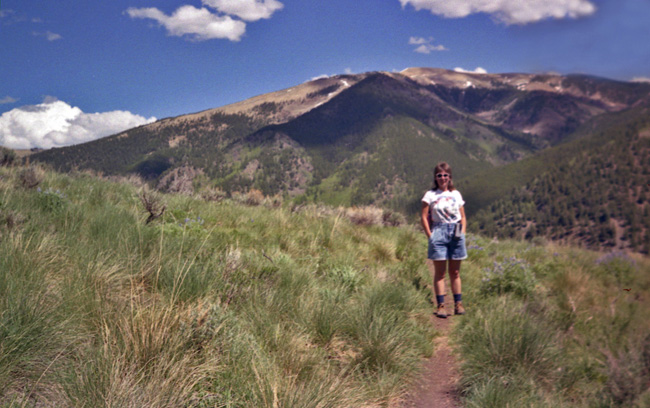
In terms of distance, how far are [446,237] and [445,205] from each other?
48 centimetres

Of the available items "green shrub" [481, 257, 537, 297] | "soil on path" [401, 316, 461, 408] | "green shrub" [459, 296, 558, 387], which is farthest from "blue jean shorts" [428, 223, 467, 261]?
"green shrub" [459, 296, 558, 387]

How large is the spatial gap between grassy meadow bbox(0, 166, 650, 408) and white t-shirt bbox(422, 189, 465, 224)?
1182mm

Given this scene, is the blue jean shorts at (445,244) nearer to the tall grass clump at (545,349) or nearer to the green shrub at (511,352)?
the tall grass clump at (545,349)

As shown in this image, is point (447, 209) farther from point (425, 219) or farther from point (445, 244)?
point (445, 244)

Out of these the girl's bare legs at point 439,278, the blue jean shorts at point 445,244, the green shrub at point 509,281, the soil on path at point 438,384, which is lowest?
the soil on path at point 438,384

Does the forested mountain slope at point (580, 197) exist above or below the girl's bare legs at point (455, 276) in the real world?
below

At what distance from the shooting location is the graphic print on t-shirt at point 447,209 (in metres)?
5.34

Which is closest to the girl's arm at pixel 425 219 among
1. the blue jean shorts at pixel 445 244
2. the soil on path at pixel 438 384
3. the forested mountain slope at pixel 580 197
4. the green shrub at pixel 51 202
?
the blue jean shorts at pixel 445 244

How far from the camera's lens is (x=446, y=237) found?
17.6 ft

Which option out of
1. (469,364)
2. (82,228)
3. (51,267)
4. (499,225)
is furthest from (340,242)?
(499,225)

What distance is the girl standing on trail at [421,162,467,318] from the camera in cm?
534

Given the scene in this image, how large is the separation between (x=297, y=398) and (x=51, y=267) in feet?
7.72

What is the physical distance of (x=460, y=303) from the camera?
5.38 metres

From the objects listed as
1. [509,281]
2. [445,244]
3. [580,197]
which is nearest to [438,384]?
[445,244]
